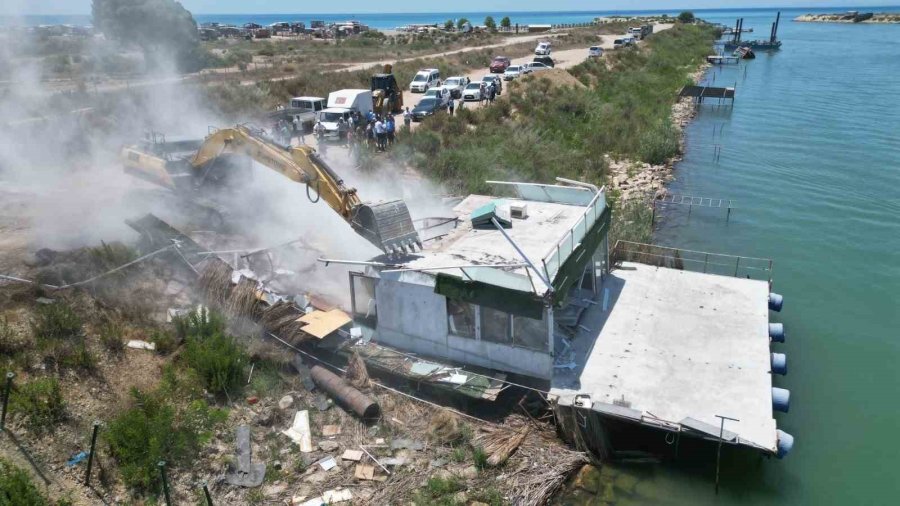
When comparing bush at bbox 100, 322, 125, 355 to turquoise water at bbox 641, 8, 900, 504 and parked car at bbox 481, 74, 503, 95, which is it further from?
parked car at bbox 481, 74, 503, 95

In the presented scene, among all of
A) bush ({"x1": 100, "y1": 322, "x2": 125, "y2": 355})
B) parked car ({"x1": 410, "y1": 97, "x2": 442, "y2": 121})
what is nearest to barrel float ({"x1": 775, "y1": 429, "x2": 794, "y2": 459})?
bush ({"x1": 100, "y1": 322, "x2": 125, "y2": 355})

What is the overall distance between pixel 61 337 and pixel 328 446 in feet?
19.1

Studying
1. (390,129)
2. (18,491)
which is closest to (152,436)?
(18,491)

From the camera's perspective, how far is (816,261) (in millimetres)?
21781

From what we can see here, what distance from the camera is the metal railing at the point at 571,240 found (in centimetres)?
1134

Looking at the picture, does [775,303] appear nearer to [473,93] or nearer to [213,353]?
[213,353]

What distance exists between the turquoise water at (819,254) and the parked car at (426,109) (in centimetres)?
1453

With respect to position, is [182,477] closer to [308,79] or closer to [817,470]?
[817,470]

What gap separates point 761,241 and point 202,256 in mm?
19272

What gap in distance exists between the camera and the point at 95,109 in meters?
30.0

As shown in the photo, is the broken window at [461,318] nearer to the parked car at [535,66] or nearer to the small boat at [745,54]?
the parked car at [535,66]

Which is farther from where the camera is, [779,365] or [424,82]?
[424,82]

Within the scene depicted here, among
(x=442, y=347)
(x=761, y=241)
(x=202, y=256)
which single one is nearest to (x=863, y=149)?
(x=761, y=241)

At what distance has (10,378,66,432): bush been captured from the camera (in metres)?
10.6
